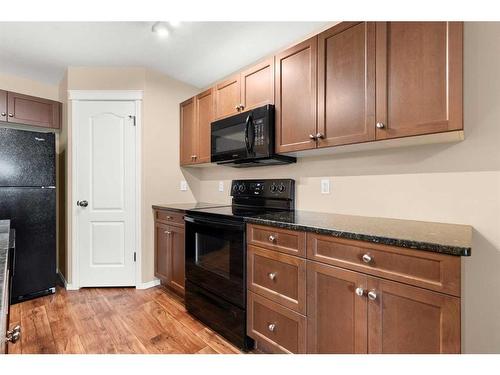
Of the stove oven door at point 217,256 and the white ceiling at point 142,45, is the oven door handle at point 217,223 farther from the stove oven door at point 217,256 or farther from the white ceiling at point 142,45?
the white ceiling at point 142,45

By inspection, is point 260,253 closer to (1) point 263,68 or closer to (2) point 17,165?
(1) point 263,68

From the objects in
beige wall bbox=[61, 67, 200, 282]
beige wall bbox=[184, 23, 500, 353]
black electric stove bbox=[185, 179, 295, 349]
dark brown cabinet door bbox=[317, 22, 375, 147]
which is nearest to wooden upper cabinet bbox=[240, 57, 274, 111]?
dark brown cabinet door bbox=[317, 22, 375, 147]

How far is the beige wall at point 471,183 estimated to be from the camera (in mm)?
1231

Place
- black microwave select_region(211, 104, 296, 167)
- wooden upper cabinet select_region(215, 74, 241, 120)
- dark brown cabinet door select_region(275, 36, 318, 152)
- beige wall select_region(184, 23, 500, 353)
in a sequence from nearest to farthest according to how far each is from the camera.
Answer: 1. beige wall select_region(184, 23, 500, 353)
2. dark brown cabinet door select_region(275, 36, 318, 152)
3. black microwave select_region(211, 104, 296, 167)
4. wooden upper cabinet select_region(215, 74, 241, 120)

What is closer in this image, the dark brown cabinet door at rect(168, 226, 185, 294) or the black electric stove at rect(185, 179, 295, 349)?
the black electric stove at rect(185, 179, 295, 349)

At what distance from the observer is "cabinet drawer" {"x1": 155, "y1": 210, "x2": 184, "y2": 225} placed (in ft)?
7.57

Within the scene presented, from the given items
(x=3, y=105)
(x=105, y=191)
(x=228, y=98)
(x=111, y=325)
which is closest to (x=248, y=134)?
(x=228, y=98)

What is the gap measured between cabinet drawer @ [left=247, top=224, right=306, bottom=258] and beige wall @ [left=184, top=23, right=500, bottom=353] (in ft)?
2.07

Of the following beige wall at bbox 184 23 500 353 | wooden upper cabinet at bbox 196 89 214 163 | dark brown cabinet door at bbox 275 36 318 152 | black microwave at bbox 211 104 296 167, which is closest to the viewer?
beige wall at bbox 184 23 500 353

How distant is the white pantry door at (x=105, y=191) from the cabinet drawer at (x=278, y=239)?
5.36ft

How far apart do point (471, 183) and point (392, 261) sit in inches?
27.6

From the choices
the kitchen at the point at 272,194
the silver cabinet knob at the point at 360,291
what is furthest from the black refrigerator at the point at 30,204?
the silver cabinet knob at the point at 360,291

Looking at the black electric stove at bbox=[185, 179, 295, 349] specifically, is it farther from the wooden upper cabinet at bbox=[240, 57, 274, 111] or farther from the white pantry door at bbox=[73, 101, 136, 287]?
the white pantry door at bbox=[73, 101, 136, 287]

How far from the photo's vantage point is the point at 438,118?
3.87 ft
